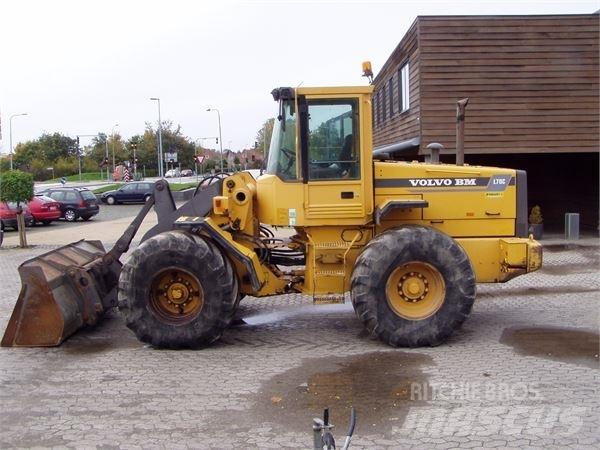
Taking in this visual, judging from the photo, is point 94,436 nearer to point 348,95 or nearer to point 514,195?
point 348,95

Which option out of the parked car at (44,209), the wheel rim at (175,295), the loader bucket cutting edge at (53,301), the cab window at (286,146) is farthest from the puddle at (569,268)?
the parked car at (44,209)

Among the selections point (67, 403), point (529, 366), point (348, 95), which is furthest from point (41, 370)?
point (529, 366)

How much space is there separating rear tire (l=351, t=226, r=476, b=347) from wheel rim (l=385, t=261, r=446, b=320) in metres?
0.02

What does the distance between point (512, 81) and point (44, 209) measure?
A: 18.2m

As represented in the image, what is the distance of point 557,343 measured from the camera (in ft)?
24.2

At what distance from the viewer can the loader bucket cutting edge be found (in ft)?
23.6

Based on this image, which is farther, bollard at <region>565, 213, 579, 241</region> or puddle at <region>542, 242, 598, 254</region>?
bollard at <region>565, 213, 579, 241</region>

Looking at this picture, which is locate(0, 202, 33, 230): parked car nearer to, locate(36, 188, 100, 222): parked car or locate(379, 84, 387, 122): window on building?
locate(36, 188, 100, 222): parked car

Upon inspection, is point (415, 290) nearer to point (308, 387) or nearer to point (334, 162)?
point (334, 162)

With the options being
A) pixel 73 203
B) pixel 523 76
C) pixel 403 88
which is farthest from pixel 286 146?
pixel 73 203

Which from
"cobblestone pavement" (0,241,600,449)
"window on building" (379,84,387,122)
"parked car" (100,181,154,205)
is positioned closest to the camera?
"cobblestone pavement" (0,241,600,449)

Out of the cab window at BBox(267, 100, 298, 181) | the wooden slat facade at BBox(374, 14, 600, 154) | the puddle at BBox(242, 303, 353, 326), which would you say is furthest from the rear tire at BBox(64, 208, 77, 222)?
the cab window at BBox(267, 100, 298, 181)

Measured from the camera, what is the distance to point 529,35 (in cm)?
1641

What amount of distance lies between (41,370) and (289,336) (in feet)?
8.95
